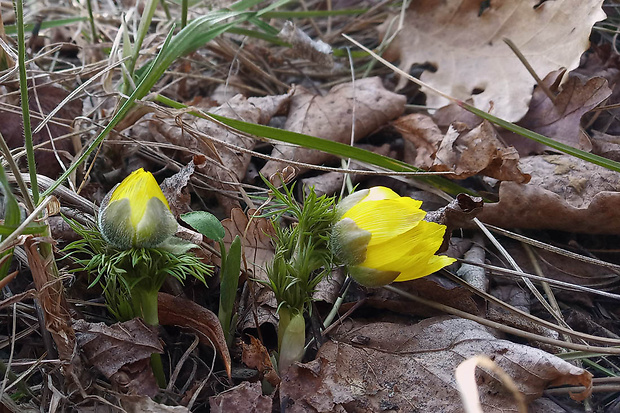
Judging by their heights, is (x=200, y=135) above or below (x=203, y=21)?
below

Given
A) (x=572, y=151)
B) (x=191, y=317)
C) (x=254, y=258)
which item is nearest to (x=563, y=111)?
(x=572, y=151)

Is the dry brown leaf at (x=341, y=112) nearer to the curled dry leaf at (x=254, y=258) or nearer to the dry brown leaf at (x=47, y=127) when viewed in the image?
the curled dry leaf at (x=254, y=258)

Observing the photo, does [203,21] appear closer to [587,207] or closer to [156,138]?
[156,138]

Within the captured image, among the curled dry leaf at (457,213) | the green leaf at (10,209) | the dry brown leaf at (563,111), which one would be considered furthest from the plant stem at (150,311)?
the dry brown leaf at (563,111)

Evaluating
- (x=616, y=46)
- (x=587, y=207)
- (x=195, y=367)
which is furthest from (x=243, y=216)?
(x=616, y=46)

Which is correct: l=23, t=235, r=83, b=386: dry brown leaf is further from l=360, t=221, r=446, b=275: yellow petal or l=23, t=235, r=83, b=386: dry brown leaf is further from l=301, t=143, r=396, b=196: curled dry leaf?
l=301, t=143, r=396, b=196: curled dry leaf

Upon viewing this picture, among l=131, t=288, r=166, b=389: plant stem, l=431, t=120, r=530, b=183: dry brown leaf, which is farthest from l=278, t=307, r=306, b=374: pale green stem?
l=431, t=120, r=530, b=183: dry brown leaf

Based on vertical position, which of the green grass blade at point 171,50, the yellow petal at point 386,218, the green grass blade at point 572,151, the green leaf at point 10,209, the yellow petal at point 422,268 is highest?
the green grass blade at point 171,50
